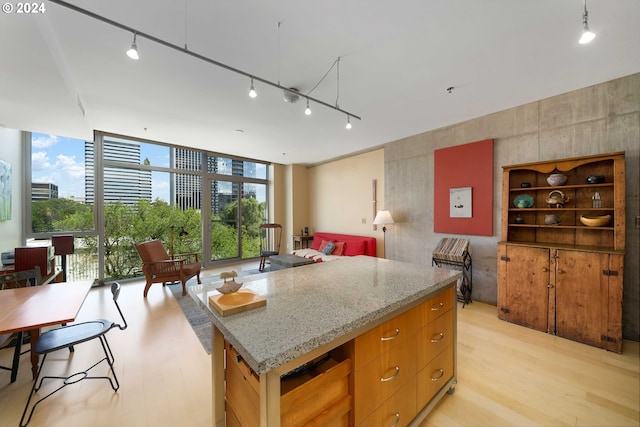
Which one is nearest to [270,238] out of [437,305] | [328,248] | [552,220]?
[328,248]

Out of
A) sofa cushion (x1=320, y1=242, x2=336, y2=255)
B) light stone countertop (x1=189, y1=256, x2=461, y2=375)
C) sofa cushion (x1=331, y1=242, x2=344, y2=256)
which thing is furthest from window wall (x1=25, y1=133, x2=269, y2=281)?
light stone countertop (x1=189, y1=256, x2=461, y2=375)

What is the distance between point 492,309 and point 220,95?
183 inches

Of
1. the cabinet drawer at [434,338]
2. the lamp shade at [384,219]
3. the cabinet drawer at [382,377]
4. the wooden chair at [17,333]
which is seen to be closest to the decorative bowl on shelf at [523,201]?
the lamp shade at [384,219]

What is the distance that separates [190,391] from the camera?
197 centimetres

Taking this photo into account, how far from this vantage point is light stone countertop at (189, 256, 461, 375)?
95cm

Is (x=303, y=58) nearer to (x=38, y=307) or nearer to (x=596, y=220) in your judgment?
(x=38, y=307)

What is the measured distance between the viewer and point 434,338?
1673 millimetres

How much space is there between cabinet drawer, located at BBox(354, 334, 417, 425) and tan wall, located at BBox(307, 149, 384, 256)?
3739 mm

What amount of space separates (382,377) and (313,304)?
52 cm

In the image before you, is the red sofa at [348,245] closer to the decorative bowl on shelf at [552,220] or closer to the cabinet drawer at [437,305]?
the decorative bowl on shelf at [552,220]

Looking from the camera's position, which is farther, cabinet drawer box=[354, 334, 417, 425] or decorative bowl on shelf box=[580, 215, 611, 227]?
decorative bowl on shelf box=[580, 215, 611, 227]

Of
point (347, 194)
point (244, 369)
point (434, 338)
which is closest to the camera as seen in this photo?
point (244, 369)

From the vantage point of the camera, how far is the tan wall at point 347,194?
5391mm

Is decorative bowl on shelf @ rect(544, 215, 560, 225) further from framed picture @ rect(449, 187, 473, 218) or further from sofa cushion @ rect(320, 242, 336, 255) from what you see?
sofa cushion @ rect(320, 242, 336, 255)
